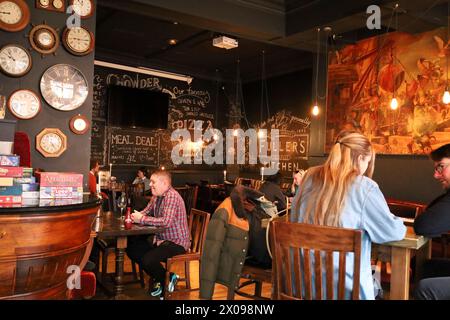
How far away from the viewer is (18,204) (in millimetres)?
2816

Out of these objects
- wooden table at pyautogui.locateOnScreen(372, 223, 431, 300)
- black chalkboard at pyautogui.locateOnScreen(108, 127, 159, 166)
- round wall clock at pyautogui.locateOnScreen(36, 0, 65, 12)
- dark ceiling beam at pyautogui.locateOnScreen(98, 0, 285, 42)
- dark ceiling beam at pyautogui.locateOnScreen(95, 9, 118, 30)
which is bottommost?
wooden table at pyautogui.locateOnScreen(372, 223, 431, 300)

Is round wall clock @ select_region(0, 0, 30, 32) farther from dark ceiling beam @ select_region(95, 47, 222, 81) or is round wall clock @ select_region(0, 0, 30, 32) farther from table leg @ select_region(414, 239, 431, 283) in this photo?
dark ceiling beam @ select_region(95, 47, 222, 81)

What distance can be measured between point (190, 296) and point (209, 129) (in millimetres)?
6942

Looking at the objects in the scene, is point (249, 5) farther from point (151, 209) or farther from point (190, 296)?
point (190, 296)

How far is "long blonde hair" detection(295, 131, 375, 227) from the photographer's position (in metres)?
2.08

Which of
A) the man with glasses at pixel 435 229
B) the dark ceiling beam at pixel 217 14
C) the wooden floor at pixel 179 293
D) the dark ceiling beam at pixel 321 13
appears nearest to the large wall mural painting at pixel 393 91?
the dark ceiling beam at pixel 321 13

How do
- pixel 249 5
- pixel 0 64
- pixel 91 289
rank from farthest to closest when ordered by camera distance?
pixel 249 5, pixel 0 64, pixel 91 289

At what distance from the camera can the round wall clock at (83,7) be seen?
430cm

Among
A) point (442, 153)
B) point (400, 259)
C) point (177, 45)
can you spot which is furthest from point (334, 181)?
point (177, 45)

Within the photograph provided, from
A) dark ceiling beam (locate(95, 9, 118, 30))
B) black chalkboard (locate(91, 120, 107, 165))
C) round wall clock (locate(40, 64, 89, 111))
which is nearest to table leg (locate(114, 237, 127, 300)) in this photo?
round wall clock (locate(40, 64, 89, 111))

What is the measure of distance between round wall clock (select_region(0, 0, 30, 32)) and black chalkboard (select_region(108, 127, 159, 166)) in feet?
16.6
